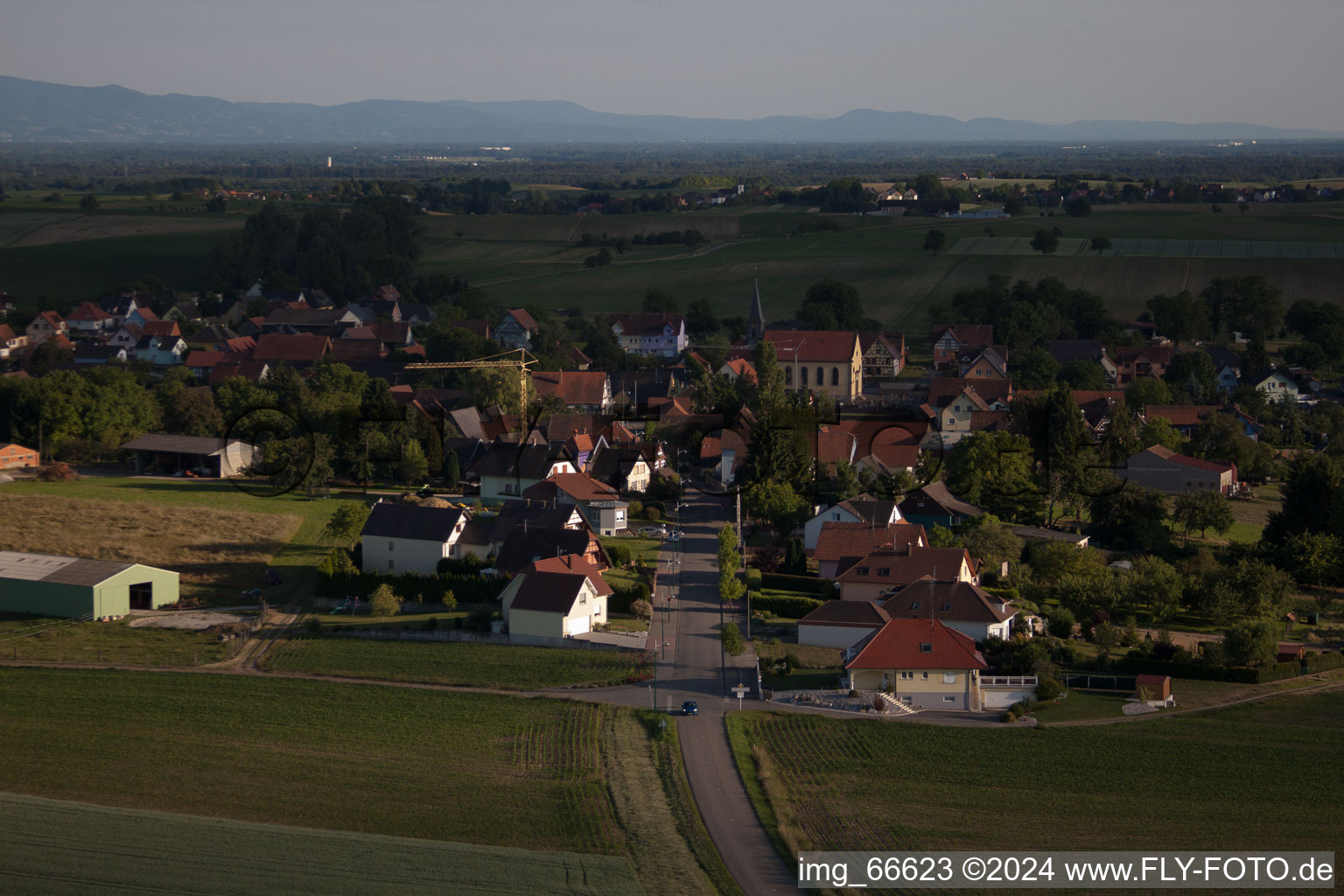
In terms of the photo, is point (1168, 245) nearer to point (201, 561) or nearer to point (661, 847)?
point (201, 561)

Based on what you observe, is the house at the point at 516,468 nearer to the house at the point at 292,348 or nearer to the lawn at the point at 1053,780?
the lawn at the point at 1053,780

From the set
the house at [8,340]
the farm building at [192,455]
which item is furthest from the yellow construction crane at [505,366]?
the house at [8,340]

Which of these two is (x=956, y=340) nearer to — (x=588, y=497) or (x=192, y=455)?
(x=588, y=497)

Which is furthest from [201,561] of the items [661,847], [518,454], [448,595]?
[661,847]

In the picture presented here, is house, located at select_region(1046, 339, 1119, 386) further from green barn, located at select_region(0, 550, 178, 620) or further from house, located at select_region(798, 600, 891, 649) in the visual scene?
green barn, located at select_region(0, 550, 178, 620)

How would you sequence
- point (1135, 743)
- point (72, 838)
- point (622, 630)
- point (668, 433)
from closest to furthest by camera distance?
1. point (72, 838)
2. point (1135, 743)
3. point (622, 630)
4. point (668, 433)

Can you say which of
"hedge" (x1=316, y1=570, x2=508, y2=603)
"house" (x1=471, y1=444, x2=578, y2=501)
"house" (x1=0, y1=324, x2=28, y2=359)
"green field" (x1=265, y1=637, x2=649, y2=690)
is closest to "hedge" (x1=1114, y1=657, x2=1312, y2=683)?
"green field" (x1=265, y1=637, x2=649, y2=690)
